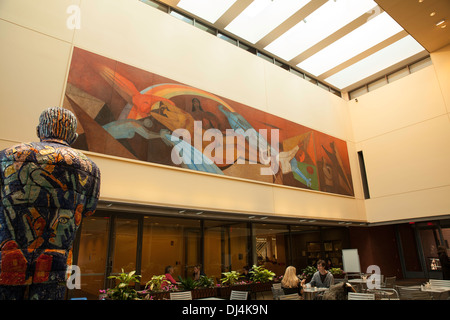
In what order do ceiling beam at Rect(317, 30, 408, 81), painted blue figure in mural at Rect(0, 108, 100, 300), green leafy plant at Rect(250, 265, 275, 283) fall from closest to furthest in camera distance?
painted blue figure in mural at Rect(0, 108, 100, 300), green leafy plant at Rect(250, 265, 275, 283), ceiling beam at Rect(317, 30, 408, 81)

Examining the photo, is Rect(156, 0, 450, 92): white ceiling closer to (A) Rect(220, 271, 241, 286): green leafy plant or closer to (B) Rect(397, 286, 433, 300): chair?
(B) Rect(397, 286, 433, 300): chair

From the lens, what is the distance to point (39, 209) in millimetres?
1804

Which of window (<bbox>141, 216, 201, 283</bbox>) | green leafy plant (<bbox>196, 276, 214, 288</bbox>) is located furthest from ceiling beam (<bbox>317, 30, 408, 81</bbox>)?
green leafy plant (<bbox>196, 276, 214, 288</bbox>)

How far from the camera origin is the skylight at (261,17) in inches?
440

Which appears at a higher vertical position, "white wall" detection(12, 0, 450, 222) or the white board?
"white wall" detection(12, 0, 450, 222)

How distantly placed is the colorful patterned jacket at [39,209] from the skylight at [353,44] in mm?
13728

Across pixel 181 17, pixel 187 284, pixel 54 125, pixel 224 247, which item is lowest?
pixel 187 284

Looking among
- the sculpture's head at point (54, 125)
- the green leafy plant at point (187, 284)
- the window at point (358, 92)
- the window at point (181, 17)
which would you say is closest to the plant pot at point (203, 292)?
the green leafy plant at point (187, 284)

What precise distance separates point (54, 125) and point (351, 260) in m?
13.1

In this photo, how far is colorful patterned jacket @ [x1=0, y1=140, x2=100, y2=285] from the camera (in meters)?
1.70

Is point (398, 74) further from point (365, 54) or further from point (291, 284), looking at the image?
point (291, 284)

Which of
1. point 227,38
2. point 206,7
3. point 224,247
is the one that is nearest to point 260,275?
point 224,247
